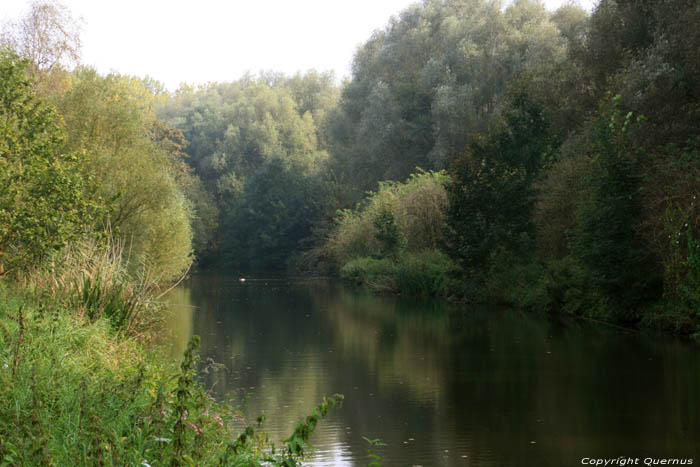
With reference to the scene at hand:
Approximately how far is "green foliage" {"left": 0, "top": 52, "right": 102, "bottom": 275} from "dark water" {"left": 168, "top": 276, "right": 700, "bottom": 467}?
3248mm

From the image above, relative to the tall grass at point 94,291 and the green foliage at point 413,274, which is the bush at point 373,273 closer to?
the green foliage at point 413,274

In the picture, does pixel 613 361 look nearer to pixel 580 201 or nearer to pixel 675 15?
pixel 580 201

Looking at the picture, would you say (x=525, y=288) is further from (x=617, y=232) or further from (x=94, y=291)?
(x=94, y=291)

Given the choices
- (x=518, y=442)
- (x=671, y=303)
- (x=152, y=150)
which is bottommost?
(x=518, y=442)

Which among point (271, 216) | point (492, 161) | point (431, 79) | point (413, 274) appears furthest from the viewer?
point (271, 216)

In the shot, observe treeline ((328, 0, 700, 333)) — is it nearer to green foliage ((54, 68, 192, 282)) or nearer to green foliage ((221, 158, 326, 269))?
green foliage ((54, 68, 192, 282))

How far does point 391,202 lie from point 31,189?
22.7 m

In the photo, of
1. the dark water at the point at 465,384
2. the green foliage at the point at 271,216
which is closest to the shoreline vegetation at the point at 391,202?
the green foliage at the point at 271,216

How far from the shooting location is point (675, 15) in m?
22.1

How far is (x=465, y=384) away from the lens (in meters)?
13.0

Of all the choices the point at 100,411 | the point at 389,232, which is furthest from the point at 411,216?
the point at 100,411

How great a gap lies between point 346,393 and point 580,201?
40.0 ft

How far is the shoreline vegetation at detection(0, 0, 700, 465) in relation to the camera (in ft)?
23.2

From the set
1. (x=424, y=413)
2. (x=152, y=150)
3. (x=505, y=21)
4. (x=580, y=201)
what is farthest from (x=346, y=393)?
(x=505, y=21)
